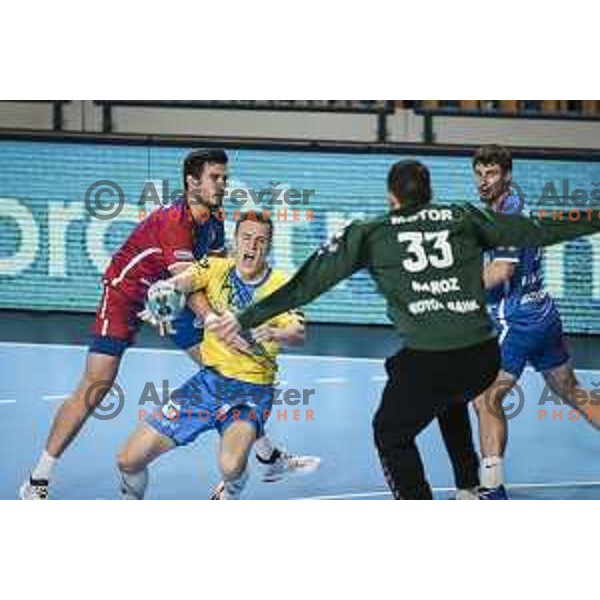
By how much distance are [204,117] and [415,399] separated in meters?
1.44

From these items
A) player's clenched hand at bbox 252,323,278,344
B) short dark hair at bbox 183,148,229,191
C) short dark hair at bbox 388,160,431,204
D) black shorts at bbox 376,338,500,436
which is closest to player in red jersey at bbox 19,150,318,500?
short dark hair at bbox 183,148,229,191

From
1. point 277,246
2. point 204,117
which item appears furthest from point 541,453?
point 204,117

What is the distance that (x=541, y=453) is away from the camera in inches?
265

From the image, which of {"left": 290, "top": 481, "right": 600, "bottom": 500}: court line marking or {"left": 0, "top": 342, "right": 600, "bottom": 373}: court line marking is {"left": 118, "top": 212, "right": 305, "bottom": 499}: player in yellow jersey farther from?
{"left": 290, "top": 481, "right": 600, "bottom": 500}: court line marking

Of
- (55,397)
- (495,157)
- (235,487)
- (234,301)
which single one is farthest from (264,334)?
(495,157)

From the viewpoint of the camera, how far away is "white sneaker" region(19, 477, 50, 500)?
6.74 metres

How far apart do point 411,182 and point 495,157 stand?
1.22 feet

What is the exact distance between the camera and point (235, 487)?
6.69 metres

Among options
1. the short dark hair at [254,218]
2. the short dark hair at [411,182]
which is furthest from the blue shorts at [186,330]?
the short dark hair at [411,182]

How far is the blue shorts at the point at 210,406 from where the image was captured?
21.8 ft

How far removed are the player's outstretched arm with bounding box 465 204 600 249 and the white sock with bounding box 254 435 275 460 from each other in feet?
3.92

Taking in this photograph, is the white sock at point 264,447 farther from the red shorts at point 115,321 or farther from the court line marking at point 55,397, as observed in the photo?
the court line marking at point 55,397

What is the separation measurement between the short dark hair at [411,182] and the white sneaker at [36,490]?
1.87 metres

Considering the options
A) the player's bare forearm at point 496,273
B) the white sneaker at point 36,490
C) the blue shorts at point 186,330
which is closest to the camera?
the player's bare forearm at point 496,273
